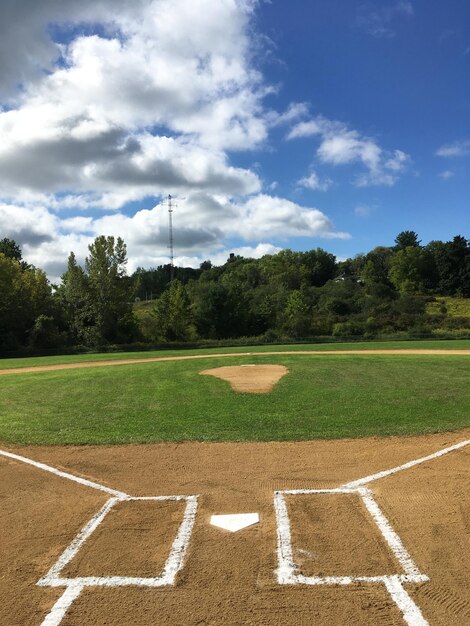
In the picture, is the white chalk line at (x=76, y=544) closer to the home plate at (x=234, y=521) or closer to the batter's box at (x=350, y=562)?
the home plate at (x=234, y=521)

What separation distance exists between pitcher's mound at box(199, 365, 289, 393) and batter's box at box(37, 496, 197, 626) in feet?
27.8

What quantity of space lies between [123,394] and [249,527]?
10.0 meters

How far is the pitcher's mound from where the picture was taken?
49.6 feet

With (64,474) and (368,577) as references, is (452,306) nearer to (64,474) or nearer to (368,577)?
(64,474)

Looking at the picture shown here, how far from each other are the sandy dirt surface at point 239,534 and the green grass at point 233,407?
115 cm

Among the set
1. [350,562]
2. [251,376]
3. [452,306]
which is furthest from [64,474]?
[452,306]

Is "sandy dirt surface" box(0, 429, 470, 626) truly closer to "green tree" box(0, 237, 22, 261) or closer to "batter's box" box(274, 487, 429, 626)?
"batter's box" box(274, 487, 429, 626)

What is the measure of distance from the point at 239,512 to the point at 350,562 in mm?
1700

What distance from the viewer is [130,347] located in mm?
43688

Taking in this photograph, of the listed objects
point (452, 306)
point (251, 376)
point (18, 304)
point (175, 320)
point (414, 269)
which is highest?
point (414, 269)

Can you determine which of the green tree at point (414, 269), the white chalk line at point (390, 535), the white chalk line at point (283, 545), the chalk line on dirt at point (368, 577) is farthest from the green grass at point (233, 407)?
the green tree at point (414, 269)

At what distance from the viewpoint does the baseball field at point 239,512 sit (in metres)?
4.16

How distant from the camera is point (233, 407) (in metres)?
12.4

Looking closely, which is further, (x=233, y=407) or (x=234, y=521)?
(x=233, y=407)
